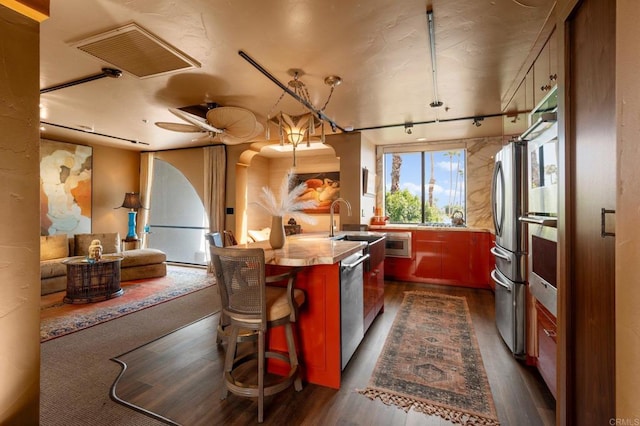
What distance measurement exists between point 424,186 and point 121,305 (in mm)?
5310

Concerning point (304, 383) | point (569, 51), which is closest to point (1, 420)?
point (304, 383)

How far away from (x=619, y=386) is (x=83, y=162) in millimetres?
7352

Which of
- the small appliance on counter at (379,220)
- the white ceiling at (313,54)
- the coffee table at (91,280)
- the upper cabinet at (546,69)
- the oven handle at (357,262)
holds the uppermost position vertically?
the white ceiling at (313,54)

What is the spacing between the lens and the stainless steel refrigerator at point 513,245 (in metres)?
2.35

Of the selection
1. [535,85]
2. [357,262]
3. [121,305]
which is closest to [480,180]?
[535,85]

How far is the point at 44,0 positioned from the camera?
1112mm

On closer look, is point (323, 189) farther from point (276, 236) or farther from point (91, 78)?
point (91, 78)

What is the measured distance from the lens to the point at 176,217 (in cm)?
669

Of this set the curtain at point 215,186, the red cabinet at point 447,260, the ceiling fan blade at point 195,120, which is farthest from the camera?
the curtain at point 215,186

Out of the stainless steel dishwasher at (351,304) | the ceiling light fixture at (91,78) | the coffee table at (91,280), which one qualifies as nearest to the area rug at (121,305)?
the coffee table at (91,280)

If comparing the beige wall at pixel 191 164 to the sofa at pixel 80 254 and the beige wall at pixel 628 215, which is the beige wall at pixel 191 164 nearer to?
the sofa at pixel 80 254

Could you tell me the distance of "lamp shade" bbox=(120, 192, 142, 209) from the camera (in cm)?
611

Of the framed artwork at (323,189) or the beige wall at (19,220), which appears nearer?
the beige wall at (19,220)

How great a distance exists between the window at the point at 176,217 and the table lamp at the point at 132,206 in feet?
1.56
